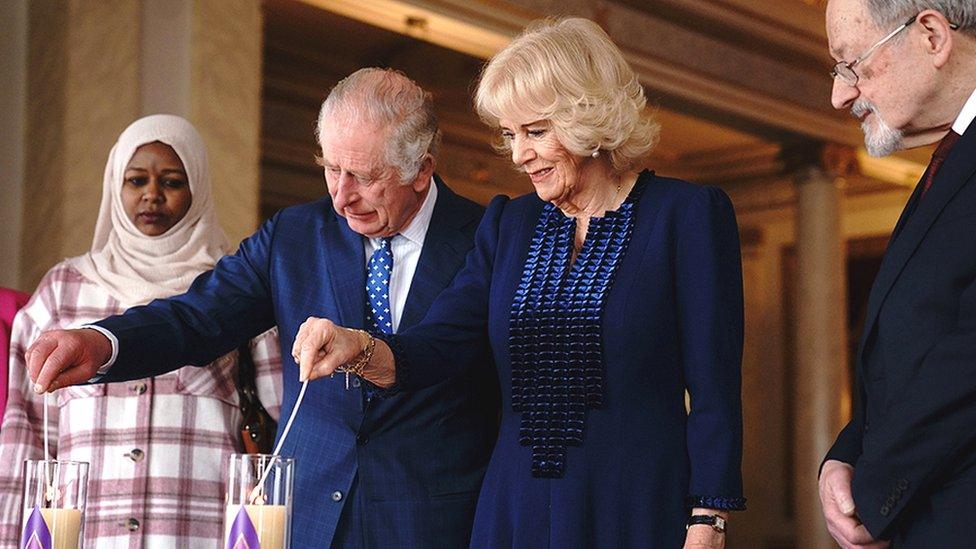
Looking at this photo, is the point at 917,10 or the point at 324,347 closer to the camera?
the point at 917,10

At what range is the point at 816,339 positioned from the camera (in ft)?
33.1

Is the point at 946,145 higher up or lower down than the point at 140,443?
higher up

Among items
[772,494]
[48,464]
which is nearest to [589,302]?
[48,464]

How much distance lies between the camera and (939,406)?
62.7 inches

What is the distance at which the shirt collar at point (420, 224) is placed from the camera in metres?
Answer: 2.66

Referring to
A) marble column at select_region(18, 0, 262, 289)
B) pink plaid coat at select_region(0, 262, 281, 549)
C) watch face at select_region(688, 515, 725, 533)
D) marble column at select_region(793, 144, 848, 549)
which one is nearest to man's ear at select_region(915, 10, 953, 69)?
watch face at select_region(688, 515, 725, 533)

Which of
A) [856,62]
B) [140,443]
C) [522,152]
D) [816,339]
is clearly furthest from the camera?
[816,339]

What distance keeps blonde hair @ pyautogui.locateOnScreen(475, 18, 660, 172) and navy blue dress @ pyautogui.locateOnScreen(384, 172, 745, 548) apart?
4.4 inches

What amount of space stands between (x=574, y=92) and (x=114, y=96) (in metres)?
3.66

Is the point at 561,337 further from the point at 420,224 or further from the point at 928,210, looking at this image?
the point at 928,210

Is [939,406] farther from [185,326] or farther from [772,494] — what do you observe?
[772,494]

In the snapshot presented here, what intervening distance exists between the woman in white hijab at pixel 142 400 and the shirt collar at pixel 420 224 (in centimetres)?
50

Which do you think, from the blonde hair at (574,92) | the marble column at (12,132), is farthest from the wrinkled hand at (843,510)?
the marble column at (12,132)

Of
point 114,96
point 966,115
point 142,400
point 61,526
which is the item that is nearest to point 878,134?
point 966,115
